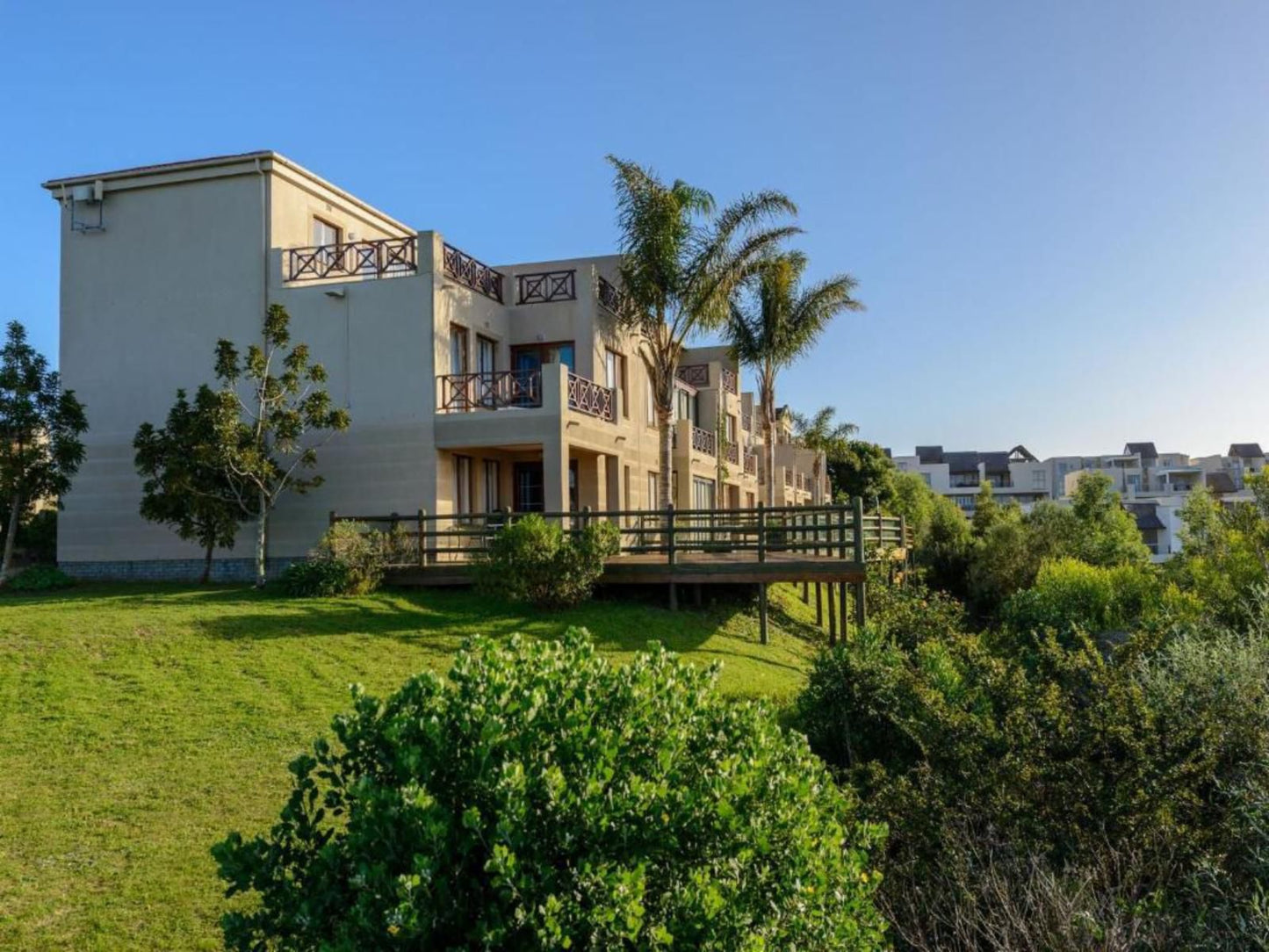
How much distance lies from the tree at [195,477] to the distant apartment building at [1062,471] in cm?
8567

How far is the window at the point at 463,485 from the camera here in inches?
895

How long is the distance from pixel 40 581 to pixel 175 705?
1128 cm

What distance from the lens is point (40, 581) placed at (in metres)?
20.9

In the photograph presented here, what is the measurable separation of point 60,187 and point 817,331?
19.4 meters

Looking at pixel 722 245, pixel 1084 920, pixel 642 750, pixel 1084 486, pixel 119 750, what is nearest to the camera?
pixel 642 750

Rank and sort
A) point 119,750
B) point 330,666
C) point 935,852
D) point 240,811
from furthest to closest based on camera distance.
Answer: point 330,666 → point 119,750 → point 240,811 → point 935,852

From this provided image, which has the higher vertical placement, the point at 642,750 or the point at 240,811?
the point at 642,750

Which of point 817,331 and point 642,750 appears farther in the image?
point 817,331

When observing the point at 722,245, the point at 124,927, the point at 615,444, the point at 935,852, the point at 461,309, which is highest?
the point at 722,245

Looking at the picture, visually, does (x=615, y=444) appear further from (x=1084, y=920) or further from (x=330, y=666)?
(x=1084, y=920)

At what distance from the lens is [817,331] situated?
3084 cm

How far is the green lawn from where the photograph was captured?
7.20 m

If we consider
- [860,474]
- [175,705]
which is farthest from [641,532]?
[860,474]

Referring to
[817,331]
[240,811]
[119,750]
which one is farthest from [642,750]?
[817,331]
